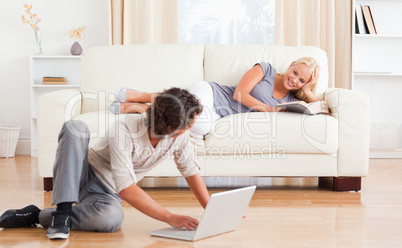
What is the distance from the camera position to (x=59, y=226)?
1.96 metres

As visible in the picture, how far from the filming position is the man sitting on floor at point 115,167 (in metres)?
1.80

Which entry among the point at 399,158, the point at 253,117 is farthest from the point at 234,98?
the point at 399,158

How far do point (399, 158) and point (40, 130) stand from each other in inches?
122

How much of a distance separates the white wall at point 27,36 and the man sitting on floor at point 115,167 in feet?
9.55

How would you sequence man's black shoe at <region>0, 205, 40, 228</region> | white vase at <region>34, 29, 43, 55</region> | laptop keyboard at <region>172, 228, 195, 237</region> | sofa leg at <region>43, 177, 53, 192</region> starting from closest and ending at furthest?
laptop keyboard at <region>172, 228, 195, 237</region>
man's black shoe at <region>0, 205, 40, 228</region>
sofa leg at <region>43, 177, 53, 192</region>
white vase at <region>34, 29, 43, 55</region>

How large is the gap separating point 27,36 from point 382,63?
128 inches

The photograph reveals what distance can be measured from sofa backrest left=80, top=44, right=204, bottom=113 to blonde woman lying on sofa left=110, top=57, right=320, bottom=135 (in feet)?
0.80

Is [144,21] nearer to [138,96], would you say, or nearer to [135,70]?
[135,70]

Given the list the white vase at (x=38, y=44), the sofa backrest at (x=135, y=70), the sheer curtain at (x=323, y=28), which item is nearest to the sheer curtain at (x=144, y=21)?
the white vase at (x=38, y=44)

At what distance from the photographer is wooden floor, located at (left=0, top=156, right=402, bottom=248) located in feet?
6.45

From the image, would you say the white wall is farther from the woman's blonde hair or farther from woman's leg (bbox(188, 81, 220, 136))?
the woman's blonde hair

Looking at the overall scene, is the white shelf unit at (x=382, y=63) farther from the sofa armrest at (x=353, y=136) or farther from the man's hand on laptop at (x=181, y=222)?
the man's hand on laptop at (x=181, y=222)

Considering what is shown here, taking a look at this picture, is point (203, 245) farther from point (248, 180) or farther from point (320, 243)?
point (248, 180)

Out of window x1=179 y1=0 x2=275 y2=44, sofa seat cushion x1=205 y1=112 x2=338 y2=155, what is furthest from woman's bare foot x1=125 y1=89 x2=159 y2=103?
window x1=179 y1=0 x2=275 y2=44
